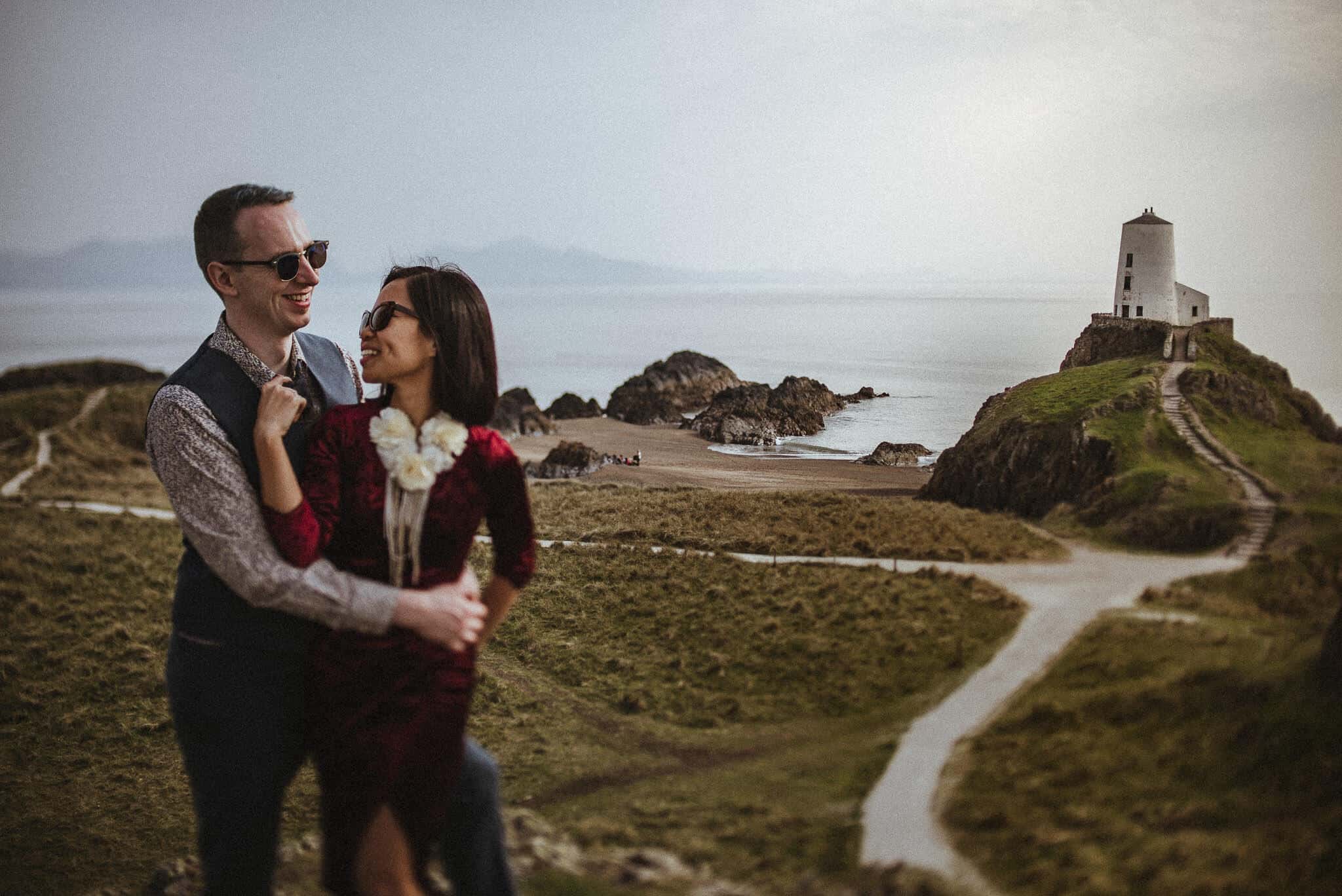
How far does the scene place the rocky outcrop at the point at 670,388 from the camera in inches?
312

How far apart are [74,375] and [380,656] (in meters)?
21.4

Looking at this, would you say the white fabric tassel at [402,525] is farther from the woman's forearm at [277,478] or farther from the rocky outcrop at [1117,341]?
the rocky outcrop at [1117,341]

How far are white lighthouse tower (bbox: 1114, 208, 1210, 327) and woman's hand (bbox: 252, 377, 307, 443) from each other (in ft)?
13.0

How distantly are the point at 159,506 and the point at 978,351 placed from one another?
12091 mm

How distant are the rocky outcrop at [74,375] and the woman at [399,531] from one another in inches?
794

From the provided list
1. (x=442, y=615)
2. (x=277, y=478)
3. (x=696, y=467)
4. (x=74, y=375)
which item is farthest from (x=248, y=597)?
(x=74, y=375)

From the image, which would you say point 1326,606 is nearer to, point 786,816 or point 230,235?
point 786,816

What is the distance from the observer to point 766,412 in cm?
744

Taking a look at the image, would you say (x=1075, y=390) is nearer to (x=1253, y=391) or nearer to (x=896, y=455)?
(x=1253, y=391)

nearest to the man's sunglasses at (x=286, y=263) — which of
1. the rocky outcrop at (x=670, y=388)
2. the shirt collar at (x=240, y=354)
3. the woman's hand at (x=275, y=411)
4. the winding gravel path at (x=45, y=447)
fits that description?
the shirt collar at (x=240, y=354)

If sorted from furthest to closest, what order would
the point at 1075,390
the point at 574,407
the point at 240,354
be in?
the point at 574,407 → the point at 1075,390 → the point at 240,354

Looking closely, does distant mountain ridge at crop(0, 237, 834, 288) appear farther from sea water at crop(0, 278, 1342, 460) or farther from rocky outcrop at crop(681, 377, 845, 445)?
rocky outcrop at crop(681, 377, 845, 445)

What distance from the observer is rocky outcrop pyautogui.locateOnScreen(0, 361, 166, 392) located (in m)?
21.1

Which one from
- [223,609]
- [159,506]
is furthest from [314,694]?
[159,506]
